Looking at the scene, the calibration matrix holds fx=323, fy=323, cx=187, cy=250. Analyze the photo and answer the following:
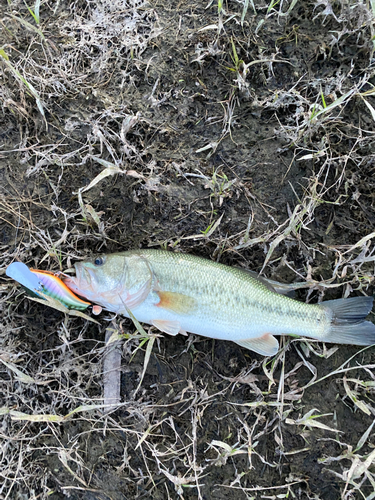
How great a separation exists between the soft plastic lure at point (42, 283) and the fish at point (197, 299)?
2.7 inches

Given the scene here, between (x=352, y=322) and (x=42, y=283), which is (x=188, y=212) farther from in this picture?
(x=352, y=322)

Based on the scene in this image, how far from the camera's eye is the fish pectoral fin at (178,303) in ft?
8.74

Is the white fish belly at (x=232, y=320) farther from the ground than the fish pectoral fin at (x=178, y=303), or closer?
closer

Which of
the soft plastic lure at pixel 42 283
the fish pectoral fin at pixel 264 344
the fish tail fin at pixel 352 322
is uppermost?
the soft plastic lure at pixel 42 283

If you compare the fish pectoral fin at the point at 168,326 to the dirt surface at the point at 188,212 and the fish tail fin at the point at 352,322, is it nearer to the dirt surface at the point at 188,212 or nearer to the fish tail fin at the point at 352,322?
the dirt surface at the point at 188,212

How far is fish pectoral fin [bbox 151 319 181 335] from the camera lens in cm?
268

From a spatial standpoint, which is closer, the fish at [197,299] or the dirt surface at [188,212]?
the fish at [197,299]

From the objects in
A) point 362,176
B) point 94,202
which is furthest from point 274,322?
point 94,202

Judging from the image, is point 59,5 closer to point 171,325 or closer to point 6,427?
point 171,325

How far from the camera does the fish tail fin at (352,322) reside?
2.78 m

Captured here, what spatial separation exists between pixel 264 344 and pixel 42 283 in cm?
196

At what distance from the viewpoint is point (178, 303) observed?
2.67 metres

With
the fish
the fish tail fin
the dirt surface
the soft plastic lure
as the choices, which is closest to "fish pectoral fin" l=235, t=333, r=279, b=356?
the fish

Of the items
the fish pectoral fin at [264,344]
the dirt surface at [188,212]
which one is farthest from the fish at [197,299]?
the dirt surface at [188,212]
